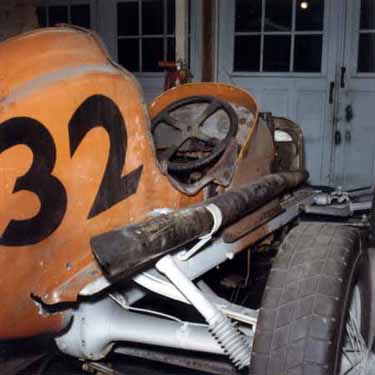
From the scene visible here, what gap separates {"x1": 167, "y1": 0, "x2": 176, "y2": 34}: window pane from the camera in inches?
249

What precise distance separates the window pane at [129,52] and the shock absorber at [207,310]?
544 centimetres

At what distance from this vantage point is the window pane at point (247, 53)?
19.6ft

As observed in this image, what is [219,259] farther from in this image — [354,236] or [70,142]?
[70,142]

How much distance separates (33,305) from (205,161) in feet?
3.10

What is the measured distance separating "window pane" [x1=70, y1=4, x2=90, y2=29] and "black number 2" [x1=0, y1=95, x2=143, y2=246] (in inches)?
219

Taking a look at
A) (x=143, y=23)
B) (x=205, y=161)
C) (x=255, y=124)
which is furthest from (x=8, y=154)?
(x=143, y=23)

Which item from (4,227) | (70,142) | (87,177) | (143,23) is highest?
(143,23)

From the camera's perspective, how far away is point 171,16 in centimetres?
637

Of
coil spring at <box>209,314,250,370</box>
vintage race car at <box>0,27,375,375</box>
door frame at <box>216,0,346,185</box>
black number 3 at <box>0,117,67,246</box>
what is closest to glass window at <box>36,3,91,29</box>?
door frame at <box>216,0,346,185</box>

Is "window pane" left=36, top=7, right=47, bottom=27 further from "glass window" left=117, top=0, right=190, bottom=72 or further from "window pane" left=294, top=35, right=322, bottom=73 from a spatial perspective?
"window pane" left=294, top=35, right=322, bottom=73

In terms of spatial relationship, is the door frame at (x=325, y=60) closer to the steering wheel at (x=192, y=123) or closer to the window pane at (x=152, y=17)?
the window pane at (x=152, y=17)

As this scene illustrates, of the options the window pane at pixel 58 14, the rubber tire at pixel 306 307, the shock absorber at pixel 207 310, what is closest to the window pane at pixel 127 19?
the window pane at pixel 58 14

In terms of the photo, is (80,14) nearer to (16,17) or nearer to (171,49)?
(16,17)

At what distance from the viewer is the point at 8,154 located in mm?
1435
